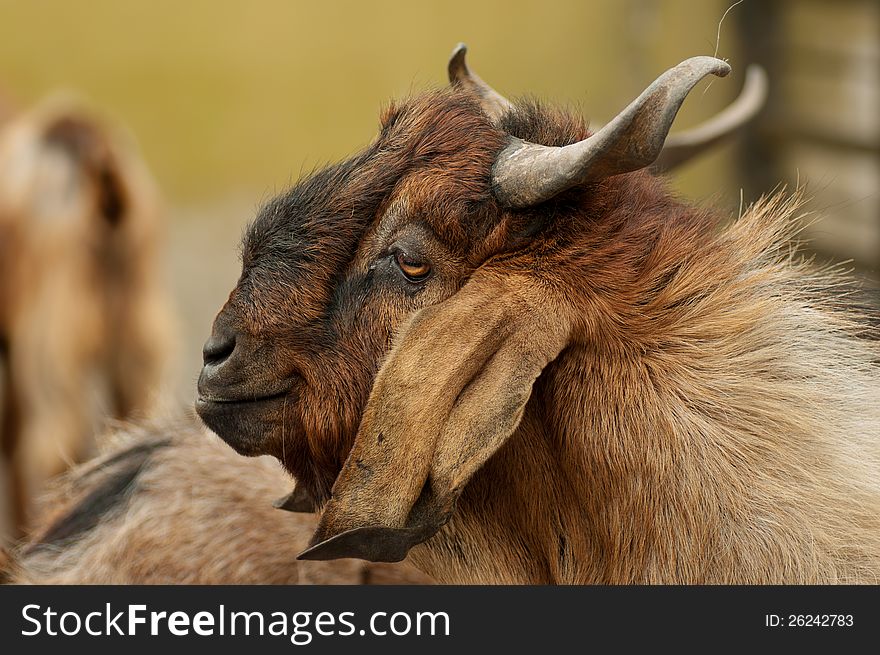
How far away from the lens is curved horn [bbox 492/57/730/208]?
7.06ft

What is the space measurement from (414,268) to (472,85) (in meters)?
0.76

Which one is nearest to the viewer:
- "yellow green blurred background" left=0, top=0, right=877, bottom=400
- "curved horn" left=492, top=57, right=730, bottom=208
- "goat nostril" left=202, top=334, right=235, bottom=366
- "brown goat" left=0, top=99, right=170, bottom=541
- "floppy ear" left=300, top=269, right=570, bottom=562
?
"curved horn" left=492, top=57, right=730, bottom=208

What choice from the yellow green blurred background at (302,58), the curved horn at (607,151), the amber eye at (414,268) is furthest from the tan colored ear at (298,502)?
the yellow green blurred background at (302,58)

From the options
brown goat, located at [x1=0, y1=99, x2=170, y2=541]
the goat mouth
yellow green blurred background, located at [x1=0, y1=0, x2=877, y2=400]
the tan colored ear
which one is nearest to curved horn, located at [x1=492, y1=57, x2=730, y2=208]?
the goat mouth

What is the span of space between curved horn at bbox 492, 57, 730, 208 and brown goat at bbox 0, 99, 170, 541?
4.56 metres

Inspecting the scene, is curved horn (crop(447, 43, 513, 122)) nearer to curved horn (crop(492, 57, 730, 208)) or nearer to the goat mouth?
curved horn (crop(492, 57, 730, 208))

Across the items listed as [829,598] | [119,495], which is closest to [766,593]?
[829,598]

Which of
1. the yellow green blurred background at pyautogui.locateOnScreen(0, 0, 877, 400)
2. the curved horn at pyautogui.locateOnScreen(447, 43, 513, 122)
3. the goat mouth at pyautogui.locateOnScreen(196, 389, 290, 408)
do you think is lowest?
the goat mouth at pyautogui.locateOnScreen(196, 389, 290, 408)

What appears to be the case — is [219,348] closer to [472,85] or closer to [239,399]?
[239,399]

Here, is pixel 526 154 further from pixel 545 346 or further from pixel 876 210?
pixel 876 210

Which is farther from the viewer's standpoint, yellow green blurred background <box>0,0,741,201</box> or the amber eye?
yellow green blurred background <box>0,0,741,201</box>

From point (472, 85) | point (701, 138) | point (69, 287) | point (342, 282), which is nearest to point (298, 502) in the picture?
point (342, 282)

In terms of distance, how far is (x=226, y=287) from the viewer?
381 inches

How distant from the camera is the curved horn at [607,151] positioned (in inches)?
84.7
